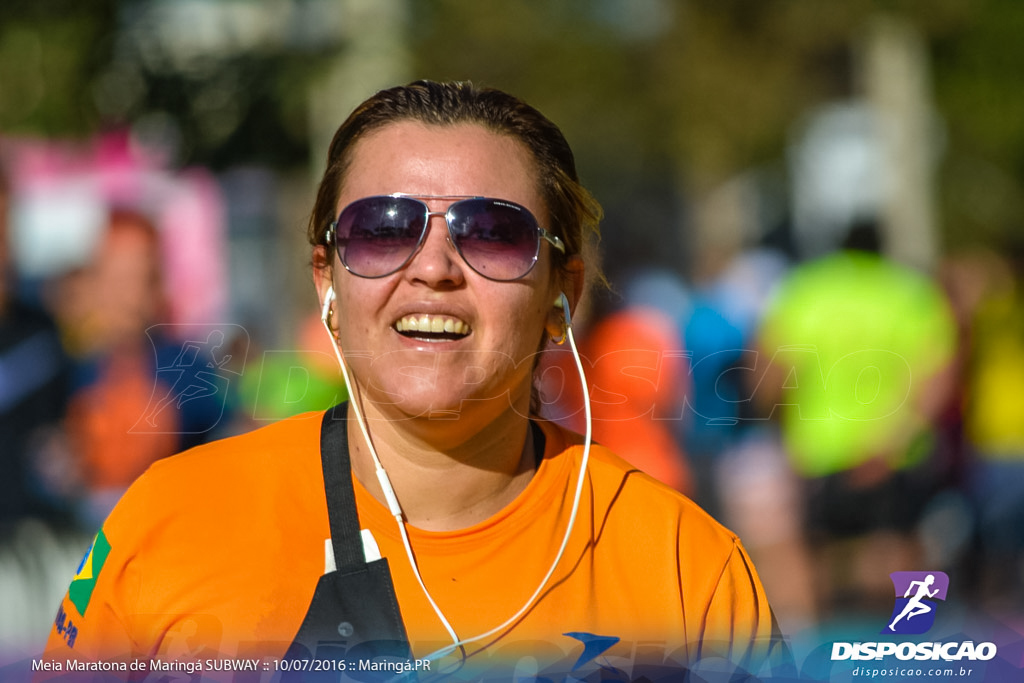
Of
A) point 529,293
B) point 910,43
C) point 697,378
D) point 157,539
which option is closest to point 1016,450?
point 697,378

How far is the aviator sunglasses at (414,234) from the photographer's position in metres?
2.29

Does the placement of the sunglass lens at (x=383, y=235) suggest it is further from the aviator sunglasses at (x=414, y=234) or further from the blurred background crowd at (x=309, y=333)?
the blurred background crowd at (x=309, y=333)

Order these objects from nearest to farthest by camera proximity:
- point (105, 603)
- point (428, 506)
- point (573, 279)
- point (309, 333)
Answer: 1. point (105, 603)
2. point (428, 506)
3. point (573, 279)
4. point (309, 333)

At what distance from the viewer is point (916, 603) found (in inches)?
97.2

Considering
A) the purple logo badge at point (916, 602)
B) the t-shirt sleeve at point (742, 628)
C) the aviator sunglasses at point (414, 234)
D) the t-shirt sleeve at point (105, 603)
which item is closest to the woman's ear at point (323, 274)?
the aviator sunglasses at point (414, 234)

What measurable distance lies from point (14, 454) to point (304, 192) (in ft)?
9.79

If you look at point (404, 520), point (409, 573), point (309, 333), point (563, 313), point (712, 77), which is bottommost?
point (409, 573)

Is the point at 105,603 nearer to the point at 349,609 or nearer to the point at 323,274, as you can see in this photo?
the point at 349,609

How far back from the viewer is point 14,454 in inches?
211

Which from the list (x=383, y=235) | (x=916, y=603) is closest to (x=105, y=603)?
(x=383, y=235)

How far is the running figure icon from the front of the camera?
2447 millimetres

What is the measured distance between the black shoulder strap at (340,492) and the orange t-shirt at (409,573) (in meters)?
0.02

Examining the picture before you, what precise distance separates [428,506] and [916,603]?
1.06 m

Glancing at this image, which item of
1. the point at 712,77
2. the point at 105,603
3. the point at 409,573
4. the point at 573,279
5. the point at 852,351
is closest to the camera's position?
the point at 105,603
